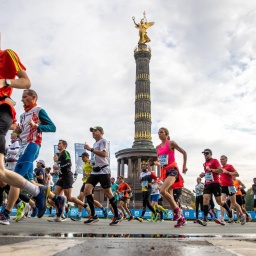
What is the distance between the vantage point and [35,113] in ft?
17.3

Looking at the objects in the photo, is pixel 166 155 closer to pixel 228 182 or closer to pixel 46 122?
pixel 46 122

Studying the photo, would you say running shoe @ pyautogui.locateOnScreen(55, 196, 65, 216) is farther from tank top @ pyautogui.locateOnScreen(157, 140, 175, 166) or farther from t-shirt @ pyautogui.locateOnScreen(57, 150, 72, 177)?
tank top @ pyautogui.locateOnScreen(157, 140, 175, 166)

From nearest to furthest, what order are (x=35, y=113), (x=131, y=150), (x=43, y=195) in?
(x=43, y=195) → (x=35, y=113) → (x=131, y=150)

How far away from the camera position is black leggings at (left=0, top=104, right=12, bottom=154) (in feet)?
11.0

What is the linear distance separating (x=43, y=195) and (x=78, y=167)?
1532cm

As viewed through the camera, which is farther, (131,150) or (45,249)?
(131,150)

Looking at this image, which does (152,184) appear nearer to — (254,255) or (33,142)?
(33,142)

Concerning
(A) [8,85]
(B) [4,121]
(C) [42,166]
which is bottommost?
(B) [4,121]

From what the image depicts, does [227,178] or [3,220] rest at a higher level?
[227,178]

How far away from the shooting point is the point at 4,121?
3.39 m

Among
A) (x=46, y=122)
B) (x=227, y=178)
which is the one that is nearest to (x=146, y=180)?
(x=227, y=178)

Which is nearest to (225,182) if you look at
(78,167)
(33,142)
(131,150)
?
(33,142)

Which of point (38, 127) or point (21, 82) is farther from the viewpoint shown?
point (38, 127)

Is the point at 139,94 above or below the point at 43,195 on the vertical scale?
above
